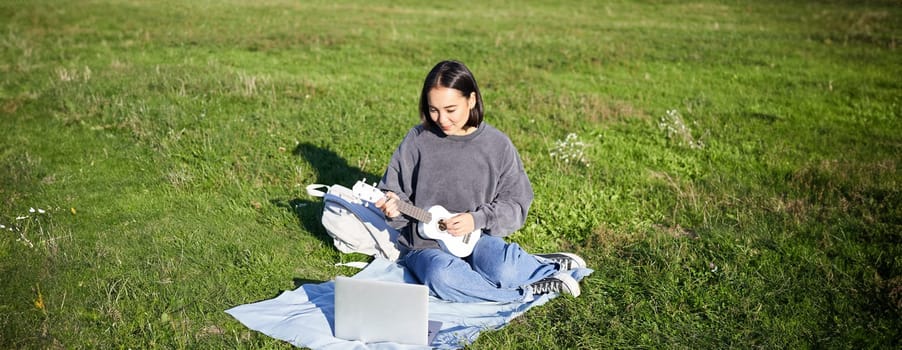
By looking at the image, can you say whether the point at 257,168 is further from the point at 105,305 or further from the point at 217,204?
the point at 105,305

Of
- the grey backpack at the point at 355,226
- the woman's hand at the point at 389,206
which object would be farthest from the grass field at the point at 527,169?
the woman's hand at the point at 389,206

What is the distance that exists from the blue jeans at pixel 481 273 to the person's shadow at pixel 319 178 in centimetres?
141

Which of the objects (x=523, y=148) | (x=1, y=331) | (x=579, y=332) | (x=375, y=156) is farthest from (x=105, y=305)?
(x=523, y=148)

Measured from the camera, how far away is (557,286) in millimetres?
5453

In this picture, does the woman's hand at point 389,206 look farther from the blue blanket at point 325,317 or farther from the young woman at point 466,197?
the blue blanket at point 325,317

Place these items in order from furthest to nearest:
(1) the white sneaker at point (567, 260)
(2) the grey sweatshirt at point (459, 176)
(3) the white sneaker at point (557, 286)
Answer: (1) the white sneaker at point (567, 260)
(2) the grey sweatshirt at point (459, 176)
(3) the white sneaker at point (557, 286)

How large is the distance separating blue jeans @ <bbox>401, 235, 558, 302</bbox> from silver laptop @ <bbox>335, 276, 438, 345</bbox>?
0.68m

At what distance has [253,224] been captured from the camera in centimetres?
671

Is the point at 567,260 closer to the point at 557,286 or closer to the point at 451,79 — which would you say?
the point at 557,286

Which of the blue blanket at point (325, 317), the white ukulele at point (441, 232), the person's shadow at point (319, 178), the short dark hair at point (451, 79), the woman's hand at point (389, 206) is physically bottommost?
the blue blanket at point (325, 317)

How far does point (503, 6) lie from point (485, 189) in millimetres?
20867

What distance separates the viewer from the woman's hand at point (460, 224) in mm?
5191

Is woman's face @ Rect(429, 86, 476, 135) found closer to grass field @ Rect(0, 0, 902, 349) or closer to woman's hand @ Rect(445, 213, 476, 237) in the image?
woman's hand @ Rect(445, 213, 476, 237)

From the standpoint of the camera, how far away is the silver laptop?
441cm
